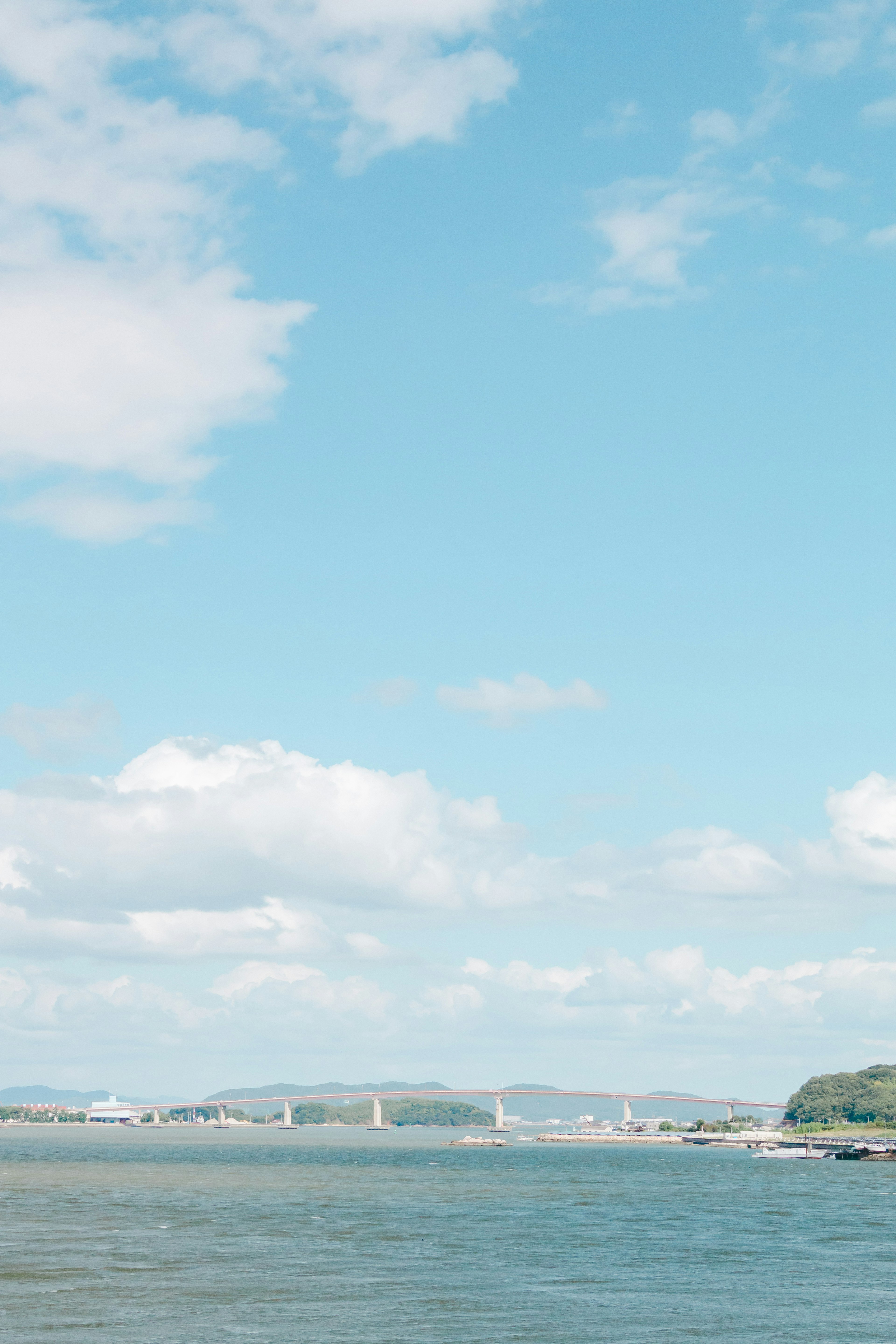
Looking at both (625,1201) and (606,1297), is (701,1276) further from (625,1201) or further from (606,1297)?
(625,1201)

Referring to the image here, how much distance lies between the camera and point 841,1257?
84.8 metres

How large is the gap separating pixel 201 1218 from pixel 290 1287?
44593mm

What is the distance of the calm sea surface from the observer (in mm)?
55688

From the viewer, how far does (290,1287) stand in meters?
65.9

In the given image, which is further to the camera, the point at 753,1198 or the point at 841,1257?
the point at 753,1198

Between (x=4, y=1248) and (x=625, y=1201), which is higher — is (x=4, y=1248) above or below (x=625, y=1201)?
above

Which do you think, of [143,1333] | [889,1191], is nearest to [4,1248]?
[143,1333]

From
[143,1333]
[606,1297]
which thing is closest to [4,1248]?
[143,1333]

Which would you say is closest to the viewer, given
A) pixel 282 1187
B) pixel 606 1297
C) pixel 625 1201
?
pixel 606 1297

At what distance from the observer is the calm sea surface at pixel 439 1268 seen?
183ft

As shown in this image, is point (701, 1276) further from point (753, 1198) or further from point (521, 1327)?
point (753, 1198)

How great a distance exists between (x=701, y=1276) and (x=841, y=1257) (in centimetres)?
1594

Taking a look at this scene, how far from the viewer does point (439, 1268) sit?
74938 mm

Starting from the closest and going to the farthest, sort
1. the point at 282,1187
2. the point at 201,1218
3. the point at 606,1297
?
the point at 606,1297 → the point at 201,1218 → the point at 282,1187
